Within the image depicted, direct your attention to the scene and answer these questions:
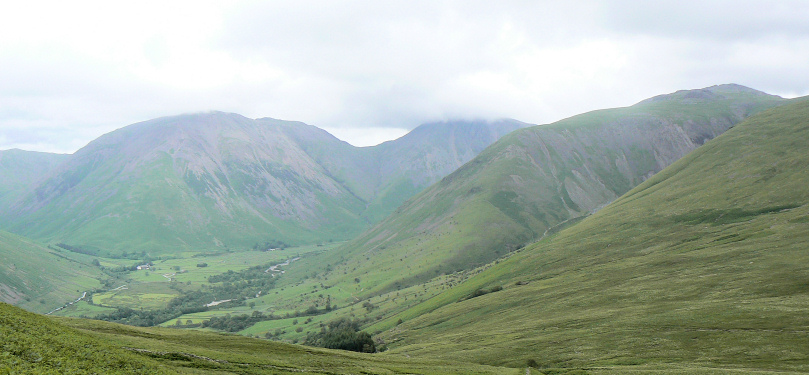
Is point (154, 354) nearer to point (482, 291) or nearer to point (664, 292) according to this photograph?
point (664, 292)

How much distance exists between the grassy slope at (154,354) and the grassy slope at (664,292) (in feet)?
86.2

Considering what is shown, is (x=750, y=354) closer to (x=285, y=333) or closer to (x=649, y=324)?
(x=649, y=324)

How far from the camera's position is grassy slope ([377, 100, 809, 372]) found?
77.8 m

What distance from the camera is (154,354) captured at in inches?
2096

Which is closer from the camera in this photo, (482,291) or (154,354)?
(154,354)

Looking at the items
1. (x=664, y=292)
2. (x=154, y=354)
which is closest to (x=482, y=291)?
(x=664, y=292)

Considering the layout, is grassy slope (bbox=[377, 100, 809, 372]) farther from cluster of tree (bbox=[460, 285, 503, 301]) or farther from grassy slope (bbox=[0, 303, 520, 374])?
grassy slope (bbox=[0, 303, 520, 374])

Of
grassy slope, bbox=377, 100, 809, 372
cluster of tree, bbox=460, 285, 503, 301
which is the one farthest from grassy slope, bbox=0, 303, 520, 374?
cluster of tree, bbox=460, 285, 503, 301

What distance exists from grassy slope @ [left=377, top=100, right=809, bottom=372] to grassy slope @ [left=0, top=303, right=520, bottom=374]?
26.3 m

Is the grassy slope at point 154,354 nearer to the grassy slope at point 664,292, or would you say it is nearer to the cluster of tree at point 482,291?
the grassy slope at point 664,292

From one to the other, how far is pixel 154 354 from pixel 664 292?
346ft

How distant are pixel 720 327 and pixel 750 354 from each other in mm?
12137

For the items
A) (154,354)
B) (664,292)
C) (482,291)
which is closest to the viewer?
(154,354)

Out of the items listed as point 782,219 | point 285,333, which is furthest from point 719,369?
point 285,333
